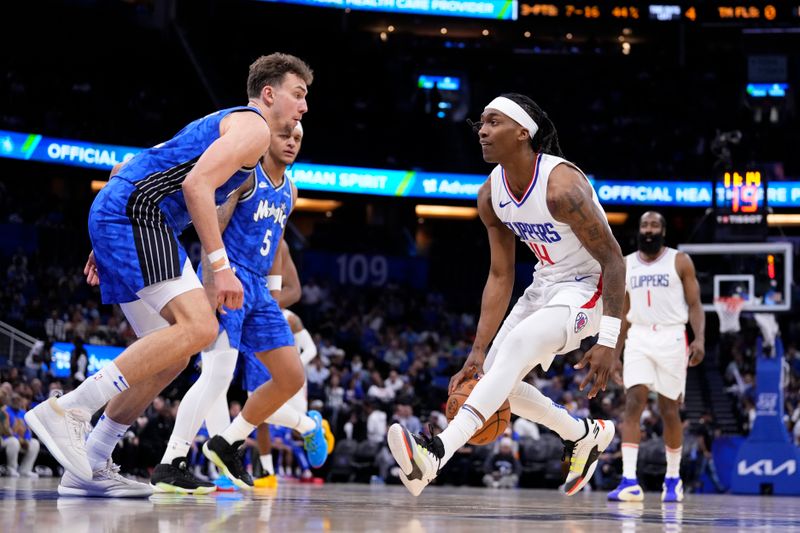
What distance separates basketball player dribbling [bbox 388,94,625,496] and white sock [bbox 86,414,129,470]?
1520 millimetres

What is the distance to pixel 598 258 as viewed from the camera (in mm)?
5250

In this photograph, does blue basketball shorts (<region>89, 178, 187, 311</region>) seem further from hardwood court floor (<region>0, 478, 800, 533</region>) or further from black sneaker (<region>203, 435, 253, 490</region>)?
black sneaker (<region>203, 435, 253, 490</region>)

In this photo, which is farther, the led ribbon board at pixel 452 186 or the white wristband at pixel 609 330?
the led ribbon board at pixel 452 186

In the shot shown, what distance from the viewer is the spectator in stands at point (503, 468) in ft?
49.6

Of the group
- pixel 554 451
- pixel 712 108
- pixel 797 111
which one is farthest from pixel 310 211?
pixel 554 451

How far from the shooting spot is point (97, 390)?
4758 mm

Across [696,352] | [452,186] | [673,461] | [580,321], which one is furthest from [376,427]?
[452,186]

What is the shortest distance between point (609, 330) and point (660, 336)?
383 cm

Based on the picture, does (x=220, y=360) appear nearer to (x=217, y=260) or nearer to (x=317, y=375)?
(x=217, y=260)

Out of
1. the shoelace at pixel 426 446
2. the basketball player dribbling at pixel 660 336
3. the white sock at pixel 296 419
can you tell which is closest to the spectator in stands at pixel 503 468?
the basketball player dribbling at pixel 660 336

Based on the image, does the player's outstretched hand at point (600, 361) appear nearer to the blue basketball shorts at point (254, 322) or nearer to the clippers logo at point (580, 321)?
the clippers logo at point (580, 321)

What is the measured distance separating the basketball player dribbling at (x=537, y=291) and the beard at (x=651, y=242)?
3.33 metres

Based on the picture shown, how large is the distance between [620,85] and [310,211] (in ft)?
34.0

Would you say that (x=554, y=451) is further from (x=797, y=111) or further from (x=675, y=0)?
(x=675, y=0)
